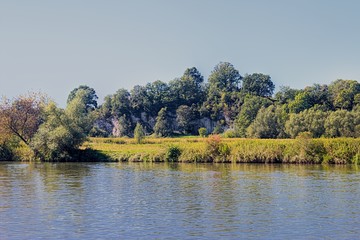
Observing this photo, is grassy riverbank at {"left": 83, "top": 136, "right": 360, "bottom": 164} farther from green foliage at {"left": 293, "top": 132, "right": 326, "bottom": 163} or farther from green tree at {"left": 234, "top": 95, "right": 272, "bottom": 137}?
green tree at {"left": 234, "top": 95, "right": 272, "bottom": 137}

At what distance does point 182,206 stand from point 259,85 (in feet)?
465

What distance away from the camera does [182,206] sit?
95.3 feet

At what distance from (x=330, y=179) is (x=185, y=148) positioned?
1112 inches

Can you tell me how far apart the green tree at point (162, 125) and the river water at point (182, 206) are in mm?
101514

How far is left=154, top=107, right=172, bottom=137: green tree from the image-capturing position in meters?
148

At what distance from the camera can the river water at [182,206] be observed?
22.3 m

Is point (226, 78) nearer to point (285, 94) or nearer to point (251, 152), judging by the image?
point (285, 94)

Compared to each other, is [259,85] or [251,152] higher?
[259,85]

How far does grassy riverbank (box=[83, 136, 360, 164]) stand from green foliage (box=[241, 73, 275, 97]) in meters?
99.7

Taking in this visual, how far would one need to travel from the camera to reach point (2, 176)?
47.5m

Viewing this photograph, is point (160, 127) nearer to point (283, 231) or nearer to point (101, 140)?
point (101, 140)

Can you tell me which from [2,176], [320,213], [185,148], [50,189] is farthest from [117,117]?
[320,213]

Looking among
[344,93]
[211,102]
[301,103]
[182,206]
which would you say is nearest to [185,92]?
[211,102]

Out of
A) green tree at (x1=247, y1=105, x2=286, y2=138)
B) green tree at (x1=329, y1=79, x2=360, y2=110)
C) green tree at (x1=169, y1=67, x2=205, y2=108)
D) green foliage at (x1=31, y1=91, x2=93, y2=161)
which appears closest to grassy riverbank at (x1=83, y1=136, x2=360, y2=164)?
green foliage at (x1=31, y1=91, x2=93, y2=161)
